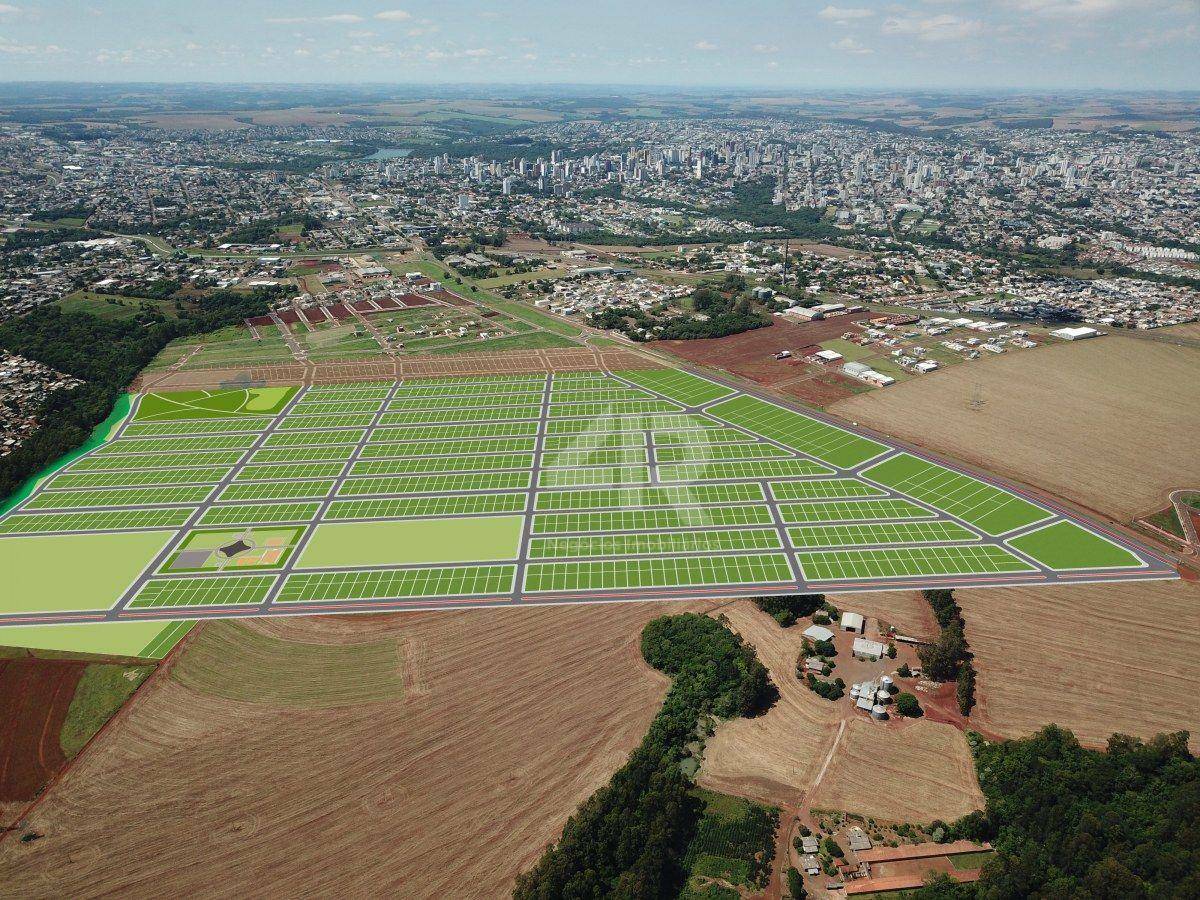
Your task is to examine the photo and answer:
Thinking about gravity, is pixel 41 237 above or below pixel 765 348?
above

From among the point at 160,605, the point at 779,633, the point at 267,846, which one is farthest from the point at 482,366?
the point at 267,846

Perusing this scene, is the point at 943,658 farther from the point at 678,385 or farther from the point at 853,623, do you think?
the point at 678,385

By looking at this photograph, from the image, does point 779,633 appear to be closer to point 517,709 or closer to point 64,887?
point 517,709

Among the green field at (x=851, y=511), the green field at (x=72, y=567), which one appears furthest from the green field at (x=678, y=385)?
the green field at (x=72, y=567)

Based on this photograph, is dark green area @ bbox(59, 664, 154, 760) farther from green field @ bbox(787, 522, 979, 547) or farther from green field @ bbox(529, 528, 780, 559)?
green field @ bbox(787, 522, 979, 547)

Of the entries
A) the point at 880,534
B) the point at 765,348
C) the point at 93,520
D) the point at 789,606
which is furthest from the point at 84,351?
the point at 880,534
